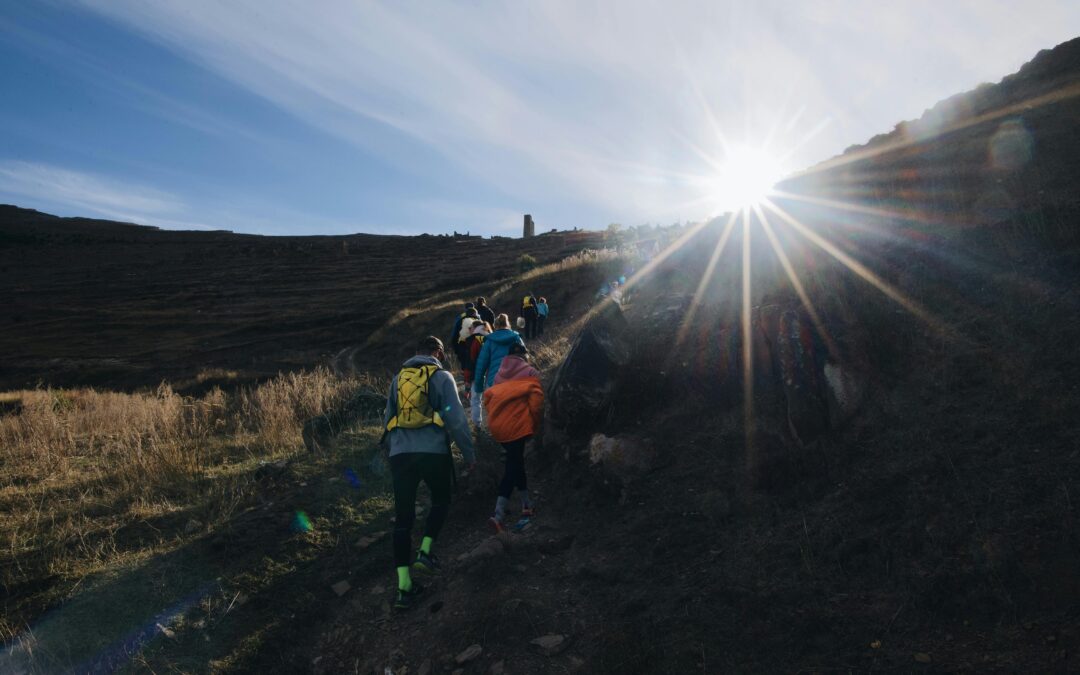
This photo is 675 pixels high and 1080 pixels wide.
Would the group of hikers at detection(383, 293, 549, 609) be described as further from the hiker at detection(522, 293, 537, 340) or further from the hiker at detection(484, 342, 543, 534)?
the hiker at detection(522, 293, 537, 340)

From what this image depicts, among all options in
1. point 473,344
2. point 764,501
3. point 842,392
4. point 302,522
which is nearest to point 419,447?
point 302,522

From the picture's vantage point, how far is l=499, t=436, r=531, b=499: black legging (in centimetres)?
520

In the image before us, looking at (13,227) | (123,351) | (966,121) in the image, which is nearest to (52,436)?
(966,121)

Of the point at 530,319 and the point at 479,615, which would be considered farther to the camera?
the point at 530,319

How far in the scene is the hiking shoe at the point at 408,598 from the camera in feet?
14.1

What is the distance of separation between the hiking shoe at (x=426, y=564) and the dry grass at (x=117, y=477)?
7.61 feet

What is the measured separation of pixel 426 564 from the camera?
463 centimetres

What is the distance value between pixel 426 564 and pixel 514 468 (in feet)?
3.56

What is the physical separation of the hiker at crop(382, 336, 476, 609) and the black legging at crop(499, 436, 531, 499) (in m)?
0.62

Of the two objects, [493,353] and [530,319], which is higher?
[493,353]

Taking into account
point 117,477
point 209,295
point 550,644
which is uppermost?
point 209,295

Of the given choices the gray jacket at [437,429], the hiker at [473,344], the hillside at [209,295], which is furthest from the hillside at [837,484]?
the hillside at [209,295]

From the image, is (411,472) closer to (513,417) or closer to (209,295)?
(513,417)

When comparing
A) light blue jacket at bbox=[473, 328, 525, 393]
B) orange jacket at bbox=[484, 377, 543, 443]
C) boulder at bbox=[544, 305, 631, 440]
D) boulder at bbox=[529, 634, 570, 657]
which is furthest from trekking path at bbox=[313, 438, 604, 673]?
light blue jacket at bbox=[473, 328, 525, 393]
